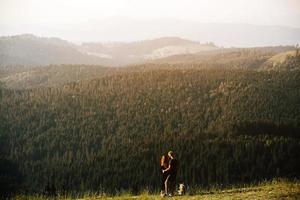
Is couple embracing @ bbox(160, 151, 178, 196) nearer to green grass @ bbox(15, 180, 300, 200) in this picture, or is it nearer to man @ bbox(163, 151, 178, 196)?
man @ bbox(163, 151, 178, 196)

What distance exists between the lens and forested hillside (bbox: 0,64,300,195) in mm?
102250

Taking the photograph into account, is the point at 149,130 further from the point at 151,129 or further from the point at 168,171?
the point at 168,171

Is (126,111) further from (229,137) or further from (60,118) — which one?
(229,137)

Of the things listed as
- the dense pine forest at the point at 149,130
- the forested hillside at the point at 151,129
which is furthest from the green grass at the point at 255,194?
the forested hillside at the point at 151,129

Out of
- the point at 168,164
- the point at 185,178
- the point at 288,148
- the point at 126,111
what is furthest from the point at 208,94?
the point at 168,164

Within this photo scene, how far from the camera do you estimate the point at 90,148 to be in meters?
139

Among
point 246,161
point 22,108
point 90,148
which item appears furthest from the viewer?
point 22,108

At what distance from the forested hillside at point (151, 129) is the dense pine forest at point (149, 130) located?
0.94 feet

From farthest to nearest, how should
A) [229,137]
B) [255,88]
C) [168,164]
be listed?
[255,88] → [229,137] → [168,164]

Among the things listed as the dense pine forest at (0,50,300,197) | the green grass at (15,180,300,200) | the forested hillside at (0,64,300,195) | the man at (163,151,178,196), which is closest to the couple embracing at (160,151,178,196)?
the man at (163,151,178,196)

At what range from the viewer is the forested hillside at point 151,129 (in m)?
102

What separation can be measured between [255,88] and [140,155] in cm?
5423

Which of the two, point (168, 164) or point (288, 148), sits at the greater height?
point (168, 164)

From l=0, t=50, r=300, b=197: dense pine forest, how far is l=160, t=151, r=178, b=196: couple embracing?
54390 mm
